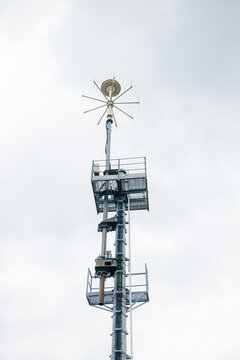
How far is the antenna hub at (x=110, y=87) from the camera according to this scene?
42.9 meters

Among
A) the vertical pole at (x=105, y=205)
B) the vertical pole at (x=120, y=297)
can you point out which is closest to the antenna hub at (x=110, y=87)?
the vertical pole at (x=105, y=205)

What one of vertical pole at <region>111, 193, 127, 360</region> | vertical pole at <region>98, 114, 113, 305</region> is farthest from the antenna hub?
vertical pole at <region>111, 193, 127, 360</region>

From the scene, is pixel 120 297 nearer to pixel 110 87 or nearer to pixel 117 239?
pixel 117 239

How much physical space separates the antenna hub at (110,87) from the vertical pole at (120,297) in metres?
13.4

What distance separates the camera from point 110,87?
4309cm

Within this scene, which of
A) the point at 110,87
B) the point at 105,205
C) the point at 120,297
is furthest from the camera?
the point at 110,87

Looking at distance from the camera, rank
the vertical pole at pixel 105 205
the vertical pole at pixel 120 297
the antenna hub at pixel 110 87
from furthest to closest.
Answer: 1. the antenna hub at pixel 110 87
2. the vertical pole at pixel 105 205
3. the vertical pole at pixel 120 297

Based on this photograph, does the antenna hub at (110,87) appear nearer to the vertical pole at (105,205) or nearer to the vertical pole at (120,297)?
the vertical pole at (105,205)

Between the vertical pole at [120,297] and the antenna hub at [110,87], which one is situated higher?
the antenna hub at [110,87]

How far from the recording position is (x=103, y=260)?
103ft

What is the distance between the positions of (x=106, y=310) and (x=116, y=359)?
12.9ft

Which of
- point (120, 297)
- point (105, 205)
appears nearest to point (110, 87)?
point (105, 205)

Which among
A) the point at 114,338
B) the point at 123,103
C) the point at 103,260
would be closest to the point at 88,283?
the point at 103,260

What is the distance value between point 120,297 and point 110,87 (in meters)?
21.5
